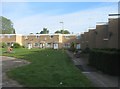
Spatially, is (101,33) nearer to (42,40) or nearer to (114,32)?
(114,32)

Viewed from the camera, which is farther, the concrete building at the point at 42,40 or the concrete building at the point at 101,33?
the concrete building at the point at 42,40

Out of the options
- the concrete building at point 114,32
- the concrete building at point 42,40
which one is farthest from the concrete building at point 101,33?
the concrete building at point 42,40

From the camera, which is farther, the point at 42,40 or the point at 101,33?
the point at 42,40

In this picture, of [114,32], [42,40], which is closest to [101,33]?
[114,32]

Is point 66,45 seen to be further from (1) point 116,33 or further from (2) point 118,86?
(2) point 118,86

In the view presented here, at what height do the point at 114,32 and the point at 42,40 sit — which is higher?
the point at 114,32

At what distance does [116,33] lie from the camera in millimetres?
28234

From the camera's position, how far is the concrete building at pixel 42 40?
331 ft

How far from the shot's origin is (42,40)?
344 feet

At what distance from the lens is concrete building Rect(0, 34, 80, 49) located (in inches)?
3967

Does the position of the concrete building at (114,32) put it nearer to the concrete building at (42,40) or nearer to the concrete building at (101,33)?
the concrete building at (101,33)

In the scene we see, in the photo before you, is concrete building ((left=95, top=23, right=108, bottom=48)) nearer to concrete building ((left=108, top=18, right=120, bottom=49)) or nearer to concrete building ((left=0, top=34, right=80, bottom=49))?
concrete building ((left=108, top=18, right=120, bottom=49))

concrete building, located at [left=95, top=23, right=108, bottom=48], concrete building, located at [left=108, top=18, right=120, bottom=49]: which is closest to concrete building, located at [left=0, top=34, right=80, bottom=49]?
concrete building, located at [left=95, top=23, right=108, bottom=48]

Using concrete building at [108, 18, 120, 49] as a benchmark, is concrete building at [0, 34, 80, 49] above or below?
below
